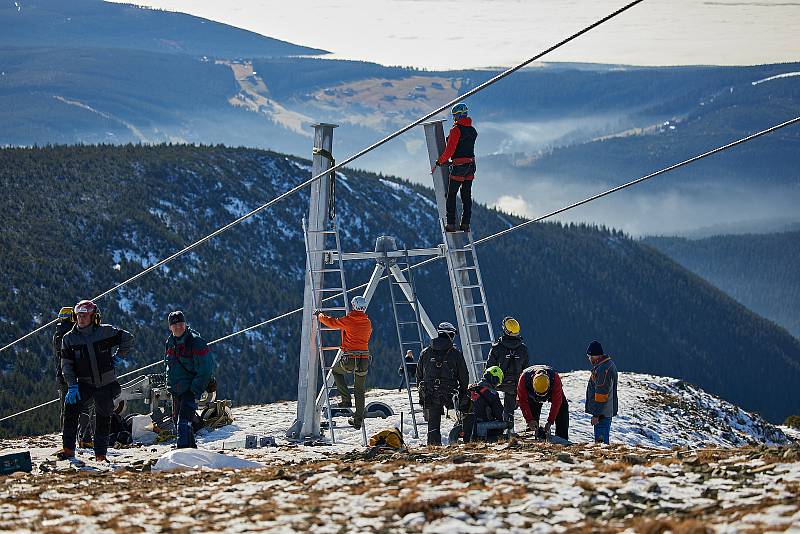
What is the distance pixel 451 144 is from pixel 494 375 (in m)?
4.81

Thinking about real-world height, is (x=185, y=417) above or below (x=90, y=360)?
below

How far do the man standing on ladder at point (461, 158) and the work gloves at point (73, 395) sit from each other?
25.9 ft

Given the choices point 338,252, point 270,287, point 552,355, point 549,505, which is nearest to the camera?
point 549,505

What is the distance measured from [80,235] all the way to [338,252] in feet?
483

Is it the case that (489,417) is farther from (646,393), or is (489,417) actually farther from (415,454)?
(646,393)

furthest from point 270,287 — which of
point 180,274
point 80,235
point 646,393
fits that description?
point 646,393

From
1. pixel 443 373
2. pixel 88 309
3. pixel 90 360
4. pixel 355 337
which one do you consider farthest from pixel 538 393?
pixel 88 309

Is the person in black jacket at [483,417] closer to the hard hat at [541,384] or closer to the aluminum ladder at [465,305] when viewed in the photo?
the hard hat at [541,384]

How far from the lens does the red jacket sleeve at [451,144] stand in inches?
846

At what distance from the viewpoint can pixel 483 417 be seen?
1862cm

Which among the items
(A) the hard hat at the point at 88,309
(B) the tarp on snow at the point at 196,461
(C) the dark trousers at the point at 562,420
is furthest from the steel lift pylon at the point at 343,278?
(B) the tarp on snow at the point at 196,461

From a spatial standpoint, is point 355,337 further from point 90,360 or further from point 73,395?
point 73,395

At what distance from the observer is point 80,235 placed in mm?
163625

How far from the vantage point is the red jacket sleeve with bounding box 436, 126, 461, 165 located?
2148 centimetres
